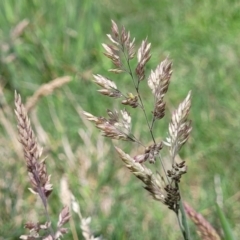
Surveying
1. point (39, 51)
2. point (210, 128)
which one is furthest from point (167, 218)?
point (39, 51)

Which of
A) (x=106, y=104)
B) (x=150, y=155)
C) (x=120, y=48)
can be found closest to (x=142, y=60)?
(x=120, y=48)

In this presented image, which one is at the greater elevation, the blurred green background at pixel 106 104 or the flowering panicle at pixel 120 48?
the blurred green background at pixel 106 104

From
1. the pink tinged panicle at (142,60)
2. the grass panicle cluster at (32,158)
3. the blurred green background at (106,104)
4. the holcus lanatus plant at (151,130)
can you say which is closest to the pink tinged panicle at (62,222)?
the grass panicle cluster at (32,158)

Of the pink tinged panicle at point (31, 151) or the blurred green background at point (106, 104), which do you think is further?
the blurred green background at point (106, 104)

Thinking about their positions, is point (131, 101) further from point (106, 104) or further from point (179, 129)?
point (106, 104)

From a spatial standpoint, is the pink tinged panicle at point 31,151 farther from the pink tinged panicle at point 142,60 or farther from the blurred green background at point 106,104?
the blurred green background at point 106,104

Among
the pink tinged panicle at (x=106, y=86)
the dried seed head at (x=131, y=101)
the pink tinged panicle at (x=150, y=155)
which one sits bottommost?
the pink tinged panicle at (x=150, y=155)

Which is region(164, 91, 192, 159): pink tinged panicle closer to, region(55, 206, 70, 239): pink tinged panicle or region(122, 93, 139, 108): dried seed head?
region(122, 93, 139, 108): dried seed head

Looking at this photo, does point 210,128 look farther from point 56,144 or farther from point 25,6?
point 25,6
